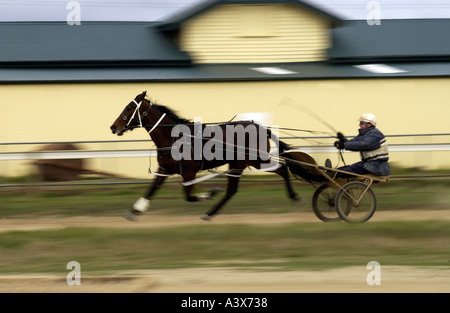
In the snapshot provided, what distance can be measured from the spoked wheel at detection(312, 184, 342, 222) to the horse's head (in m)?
3.07

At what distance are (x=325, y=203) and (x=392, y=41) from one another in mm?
11732

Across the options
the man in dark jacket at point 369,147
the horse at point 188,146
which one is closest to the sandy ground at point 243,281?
the man in dark jacket at point 369,147

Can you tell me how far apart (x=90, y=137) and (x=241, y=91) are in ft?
14.3

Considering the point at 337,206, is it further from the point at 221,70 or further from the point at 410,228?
the point at 221,70

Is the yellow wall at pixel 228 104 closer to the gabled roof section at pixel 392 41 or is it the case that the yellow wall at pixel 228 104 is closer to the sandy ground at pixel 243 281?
the gabled roof section at pixel 392 41

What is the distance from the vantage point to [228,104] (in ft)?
64.0

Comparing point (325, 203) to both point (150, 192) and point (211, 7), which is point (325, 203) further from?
point (211, 7)

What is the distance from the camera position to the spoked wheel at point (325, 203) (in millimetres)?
11102

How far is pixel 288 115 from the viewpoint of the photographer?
1964 cm

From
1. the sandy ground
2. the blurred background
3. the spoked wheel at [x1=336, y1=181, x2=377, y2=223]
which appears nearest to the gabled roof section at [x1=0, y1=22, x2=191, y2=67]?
the blurred background

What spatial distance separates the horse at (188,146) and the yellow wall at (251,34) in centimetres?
885

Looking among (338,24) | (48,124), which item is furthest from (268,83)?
(48,124)

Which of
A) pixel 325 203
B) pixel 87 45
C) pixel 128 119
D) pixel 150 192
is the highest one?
pixel 87 45

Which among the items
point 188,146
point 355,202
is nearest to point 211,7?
point 188,146
